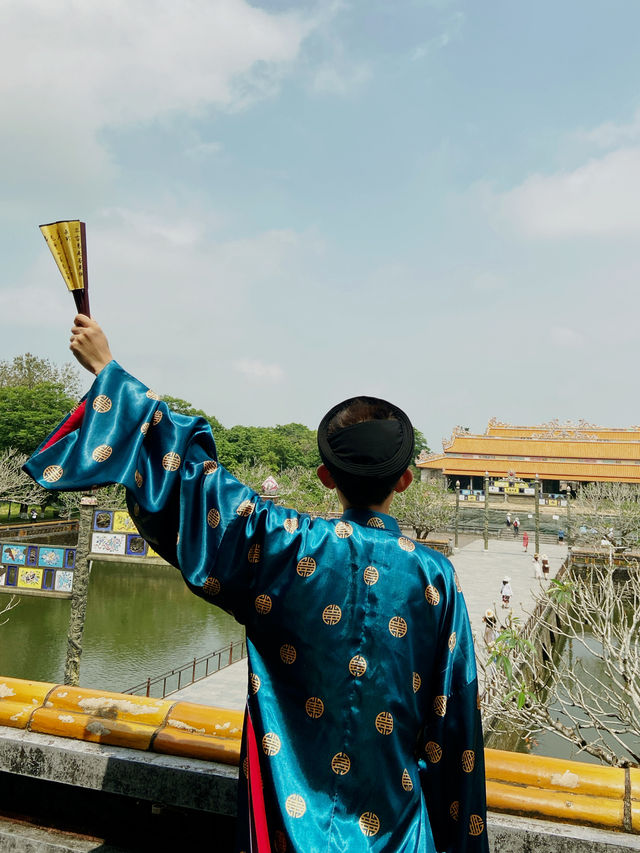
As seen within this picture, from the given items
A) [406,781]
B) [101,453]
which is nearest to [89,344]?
[101,453]

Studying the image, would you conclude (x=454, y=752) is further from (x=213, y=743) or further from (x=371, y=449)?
(x=213, y=743)

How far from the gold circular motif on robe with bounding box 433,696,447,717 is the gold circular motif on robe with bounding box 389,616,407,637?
17 centimetres

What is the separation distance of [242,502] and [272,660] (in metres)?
0.31

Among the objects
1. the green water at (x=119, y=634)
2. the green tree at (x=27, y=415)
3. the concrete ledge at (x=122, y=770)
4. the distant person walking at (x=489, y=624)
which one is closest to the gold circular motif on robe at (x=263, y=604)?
the concrete ledge at (x=122, y=770)

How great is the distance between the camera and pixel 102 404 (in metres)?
1.33

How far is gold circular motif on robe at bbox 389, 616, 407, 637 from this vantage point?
1239 mm

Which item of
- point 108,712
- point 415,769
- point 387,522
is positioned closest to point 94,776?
point 108,712

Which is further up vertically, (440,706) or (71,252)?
(71,252)

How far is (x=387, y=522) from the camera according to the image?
137 cm

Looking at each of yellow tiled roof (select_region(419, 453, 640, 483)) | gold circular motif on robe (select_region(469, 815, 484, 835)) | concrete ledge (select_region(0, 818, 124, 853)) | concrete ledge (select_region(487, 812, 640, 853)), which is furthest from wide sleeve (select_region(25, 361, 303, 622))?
yellow tiled roof (select_region(419, 453, 640, 483))

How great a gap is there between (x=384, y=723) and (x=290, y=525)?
1.35 ft

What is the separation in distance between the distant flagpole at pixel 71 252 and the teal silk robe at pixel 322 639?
0.24m

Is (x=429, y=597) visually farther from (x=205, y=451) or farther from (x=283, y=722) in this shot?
(x=205, y=451)

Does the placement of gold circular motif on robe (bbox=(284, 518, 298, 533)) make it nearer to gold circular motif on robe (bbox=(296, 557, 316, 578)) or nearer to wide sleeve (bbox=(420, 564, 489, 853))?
gold circular motif on robe (bbox=(296, 557, 316, 578))
